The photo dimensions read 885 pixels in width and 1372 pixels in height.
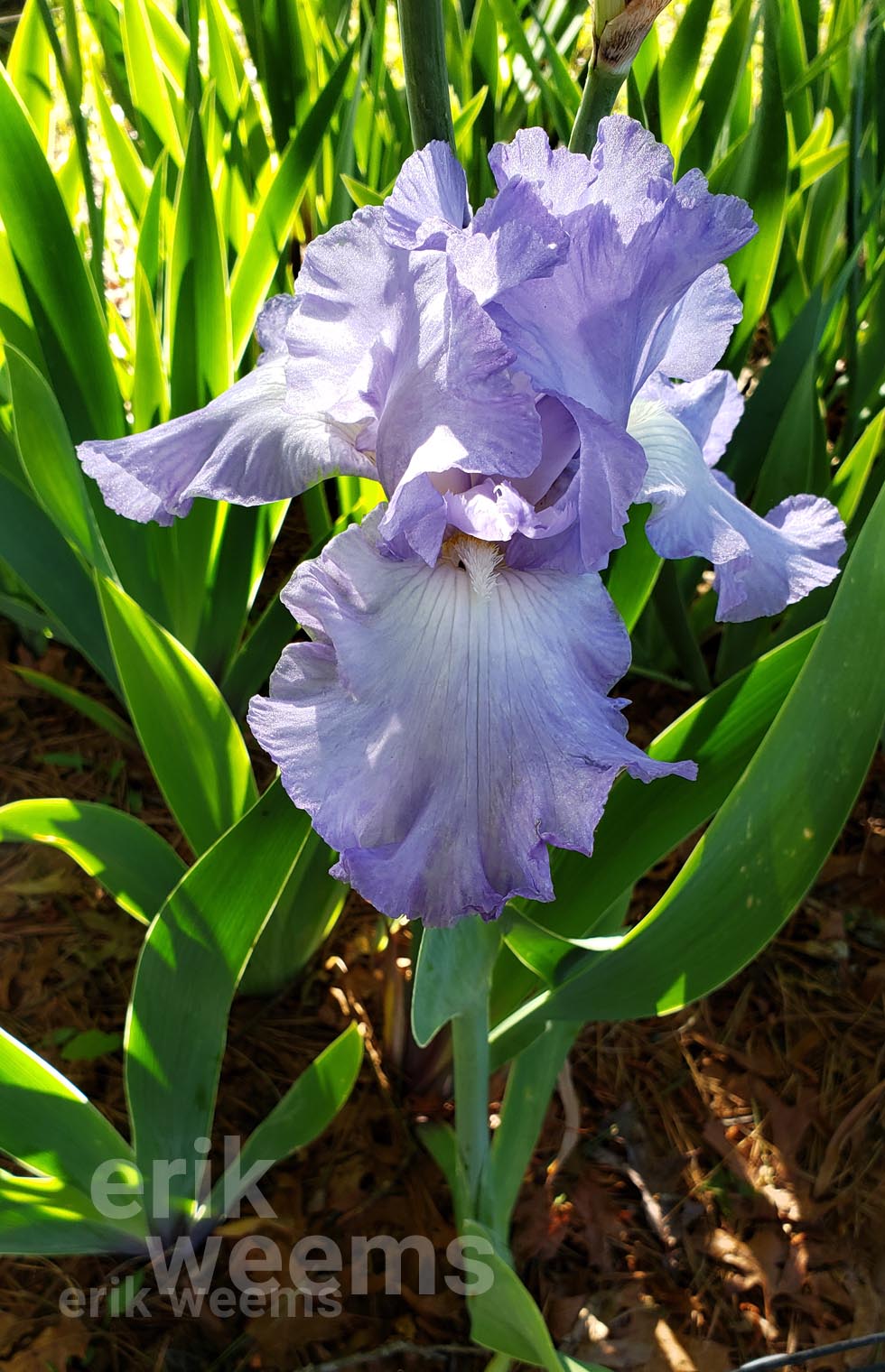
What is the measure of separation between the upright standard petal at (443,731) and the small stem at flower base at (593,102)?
26 centimetres

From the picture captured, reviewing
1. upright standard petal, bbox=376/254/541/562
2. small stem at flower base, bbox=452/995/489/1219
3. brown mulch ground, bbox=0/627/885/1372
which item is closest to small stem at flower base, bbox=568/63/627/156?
upright standard petal, bbox=376/254/541/562

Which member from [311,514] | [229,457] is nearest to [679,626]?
[311,514]

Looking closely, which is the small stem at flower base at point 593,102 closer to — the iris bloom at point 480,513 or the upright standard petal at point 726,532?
the iris bloom at point 480,513

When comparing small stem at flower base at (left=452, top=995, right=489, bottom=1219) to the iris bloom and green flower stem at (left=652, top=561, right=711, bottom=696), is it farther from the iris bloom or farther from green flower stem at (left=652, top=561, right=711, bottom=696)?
green flower stem at (left=652, top=561, right=711, bottom=696)

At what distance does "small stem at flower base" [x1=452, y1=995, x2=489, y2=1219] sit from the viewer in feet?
2.66

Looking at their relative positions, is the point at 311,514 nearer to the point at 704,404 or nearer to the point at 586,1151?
the point at 704,404

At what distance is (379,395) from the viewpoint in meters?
0.57

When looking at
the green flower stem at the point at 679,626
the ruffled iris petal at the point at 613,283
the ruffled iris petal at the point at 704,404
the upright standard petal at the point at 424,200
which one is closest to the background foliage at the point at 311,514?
the green flower stem at the point at 679,626

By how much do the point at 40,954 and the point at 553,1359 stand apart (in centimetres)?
77

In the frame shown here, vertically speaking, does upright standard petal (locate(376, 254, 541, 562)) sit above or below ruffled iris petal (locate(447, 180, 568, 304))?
below

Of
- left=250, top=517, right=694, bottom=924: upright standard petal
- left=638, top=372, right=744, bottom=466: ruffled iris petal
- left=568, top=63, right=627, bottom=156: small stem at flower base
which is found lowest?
left=250, top=517, right=694, bottom=924: upright standard petal

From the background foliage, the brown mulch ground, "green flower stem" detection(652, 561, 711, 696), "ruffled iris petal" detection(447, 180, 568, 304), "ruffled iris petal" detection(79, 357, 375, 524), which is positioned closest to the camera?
"ruffled iris petal" detection(447, 180, 568, 304)

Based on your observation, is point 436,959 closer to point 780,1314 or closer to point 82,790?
point 780,1314

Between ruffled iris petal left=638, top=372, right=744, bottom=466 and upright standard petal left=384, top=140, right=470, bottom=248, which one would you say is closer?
upright standard petal left=384, top=140, right=470, bottom=248
